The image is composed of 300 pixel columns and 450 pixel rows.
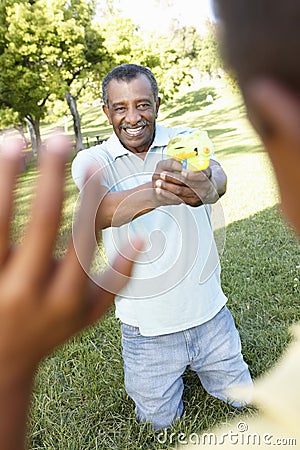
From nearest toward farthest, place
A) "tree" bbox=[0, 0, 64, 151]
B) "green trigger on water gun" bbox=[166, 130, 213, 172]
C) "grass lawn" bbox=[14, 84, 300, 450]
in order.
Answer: "green trigger on water gun" bbox=[166, 130, 213, 172]
"grass lawn" bbox=[14, 84, 300, 450]
"tree" bbox=[0, 0, 64, 151]

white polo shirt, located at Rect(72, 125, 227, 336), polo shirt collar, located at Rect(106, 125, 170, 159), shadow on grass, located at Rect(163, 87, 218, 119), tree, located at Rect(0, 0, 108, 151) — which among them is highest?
tree, located at Rect(0, 0, 108, 151)

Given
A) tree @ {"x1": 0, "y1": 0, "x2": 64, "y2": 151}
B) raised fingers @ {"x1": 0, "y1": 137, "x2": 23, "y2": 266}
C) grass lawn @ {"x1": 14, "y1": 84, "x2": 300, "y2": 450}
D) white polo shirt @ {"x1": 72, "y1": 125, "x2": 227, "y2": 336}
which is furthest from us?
tree @ {"x1": 0, "y1": 0, "x2": 64, "y2": 151}

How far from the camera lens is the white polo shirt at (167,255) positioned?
2.44 m

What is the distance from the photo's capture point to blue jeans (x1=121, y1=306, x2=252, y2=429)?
8.54 feet

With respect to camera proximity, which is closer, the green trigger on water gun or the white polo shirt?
the green trigger on water gun

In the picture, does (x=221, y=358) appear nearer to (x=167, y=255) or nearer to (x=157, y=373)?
(x=157, y=373)

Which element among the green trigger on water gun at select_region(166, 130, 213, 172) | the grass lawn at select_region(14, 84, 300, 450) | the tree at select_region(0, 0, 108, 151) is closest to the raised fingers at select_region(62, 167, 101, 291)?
the grass lawn at select_region(14, 84, 300, 450)

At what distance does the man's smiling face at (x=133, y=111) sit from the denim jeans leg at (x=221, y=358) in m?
0.92

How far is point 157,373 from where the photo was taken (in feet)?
8.57

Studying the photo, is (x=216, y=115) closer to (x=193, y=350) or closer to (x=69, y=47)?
(x=69, y=47)

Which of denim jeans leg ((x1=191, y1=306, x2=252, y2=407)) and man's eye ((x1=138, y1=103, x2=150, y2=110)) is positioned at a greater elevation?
man's eye ((x1=138, y1=103, x2=150, y2=110))

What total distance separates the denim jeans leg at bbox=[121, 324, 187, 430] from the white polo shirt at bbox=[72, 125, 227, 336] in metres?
0.06

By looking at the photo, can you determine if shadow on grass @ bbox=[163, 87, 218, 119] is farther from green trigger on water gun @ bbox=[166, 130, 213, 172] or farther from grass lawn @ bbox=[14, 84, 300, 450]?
green trigger on water gun @ bbox=[166, 130, 213, 172]

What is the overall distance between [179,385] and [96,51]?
18.9m
